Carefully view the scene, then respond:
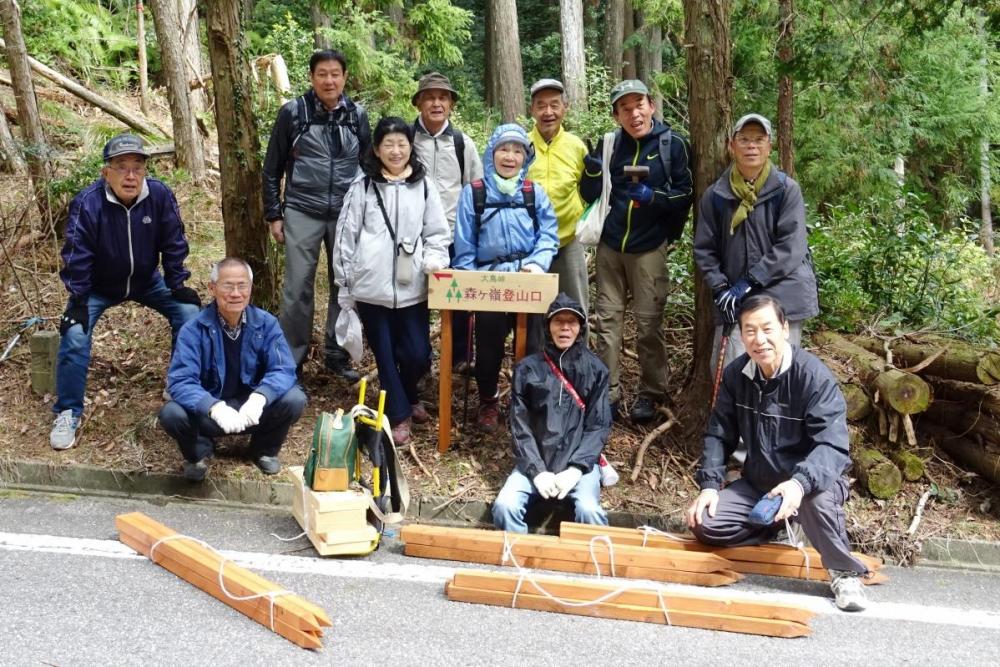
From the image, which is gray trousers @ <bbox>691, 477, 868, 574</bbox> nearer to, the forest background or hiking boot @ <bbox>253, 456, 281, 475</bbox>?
the forest background

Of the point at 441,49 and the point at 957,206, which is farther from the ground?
the point at 441,49

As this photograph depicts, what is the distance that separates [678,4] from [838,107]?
13.3 ft

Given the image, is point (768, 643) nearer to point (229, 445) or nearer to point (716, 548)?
point (716, 548)

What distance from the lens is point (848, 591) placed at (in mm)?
4301

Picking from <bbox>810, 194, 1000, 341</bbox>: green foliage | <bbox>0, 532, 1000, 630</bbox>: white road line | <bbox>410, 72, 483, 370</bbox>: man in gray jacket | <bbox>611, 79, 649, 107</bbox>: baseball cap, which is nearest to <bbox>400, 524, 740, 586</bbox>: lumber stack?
<bbox>0, 532, 1000, 630</bbox>: white road line

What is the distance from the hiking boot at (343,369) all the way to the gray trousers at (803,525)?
322cm

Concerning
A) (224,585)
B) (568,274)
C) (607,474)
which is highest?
(568,274)

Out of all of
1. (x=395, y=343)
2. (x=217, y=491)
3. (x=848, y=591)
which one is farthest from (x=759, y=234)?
(x=217, y=491)

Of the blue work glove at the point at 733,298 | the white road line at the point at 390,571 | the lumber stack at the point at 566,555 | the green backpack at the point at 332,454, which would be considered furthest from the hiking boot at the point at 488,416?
the blue work glove at the point at 733,298

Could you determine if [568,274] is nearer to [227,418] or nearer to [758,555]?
[758,555]

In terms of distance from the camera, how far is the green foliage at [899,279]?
284 inches

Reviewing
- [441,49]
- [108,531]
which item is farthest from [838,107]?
[108,531]

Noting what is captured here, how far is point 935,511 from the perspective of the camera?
5422 mm

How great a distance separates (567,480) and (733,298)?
→ 149cm
